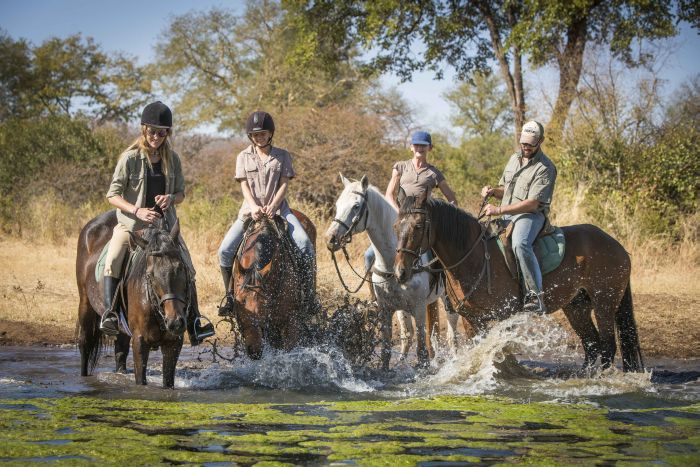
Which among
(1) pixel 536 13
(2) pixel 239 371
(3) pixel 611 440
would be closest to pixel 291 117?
(1) pixel 536 13

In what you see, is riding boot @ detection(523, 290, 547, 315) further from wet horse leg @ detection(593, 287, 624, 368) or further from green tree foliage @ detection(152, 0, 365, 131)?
green tree foliage @ detection(152, 0, 365, 131)

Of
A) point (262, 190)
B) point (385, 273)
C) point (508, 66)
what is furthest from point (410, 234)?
point (508, 66)

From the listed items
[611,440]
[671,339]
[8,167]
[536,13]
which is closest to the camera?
[611,440]

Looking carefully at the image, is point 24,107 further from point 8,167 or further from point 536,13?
point 536,13

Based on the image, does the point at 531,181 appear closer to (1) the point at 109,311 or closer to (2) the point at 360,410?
(2) the point at 360,410

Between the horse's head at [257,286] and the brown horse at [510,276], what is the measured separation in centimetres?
130

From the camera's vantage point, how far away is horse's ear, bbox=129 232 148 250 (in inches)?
278

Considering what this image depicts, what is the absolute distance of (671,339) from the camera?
1112cm

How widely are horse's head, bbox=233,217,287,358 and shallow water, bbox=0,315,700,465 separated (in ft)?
0.85

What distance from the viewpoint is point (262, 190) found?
858cm

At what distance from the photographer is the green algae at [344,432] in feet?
16.7

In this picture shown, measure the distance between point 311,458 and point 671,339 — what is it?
759cm

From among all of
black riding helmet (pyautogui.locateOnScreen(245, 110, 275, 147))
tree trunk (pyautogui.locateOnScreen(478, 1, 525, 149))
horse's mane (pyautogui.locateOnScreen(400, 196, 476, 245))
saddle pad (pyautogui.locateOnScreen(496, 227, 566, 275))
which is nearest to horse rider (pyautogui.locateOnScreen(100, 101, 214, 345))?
black riding helmet (pyautogui.locateOnScreen(245, 110, 275, 147))

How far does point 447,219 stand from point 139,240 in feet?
9.28
